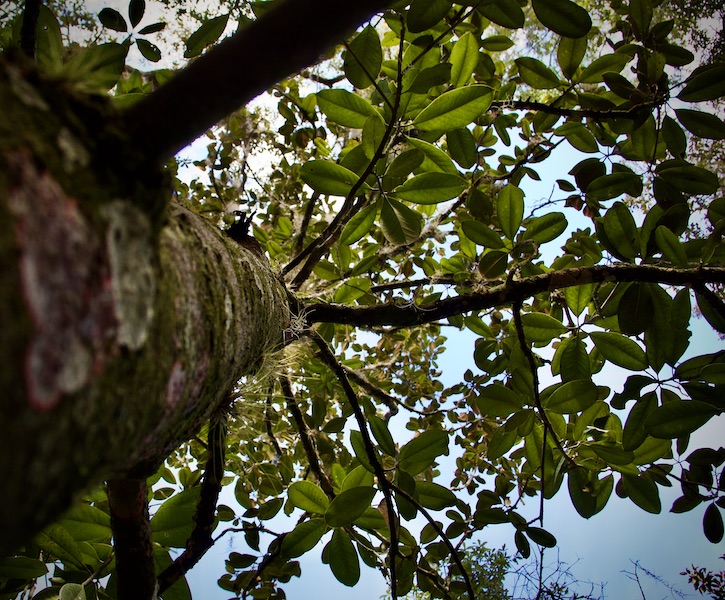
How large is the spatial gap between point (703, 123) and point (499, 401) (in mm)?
1046

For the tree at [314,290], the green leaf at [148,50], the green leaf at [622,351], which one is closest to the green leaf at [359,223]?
the tree at [314,290]

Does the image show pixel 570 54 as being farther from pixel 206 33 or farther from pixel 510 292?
pixel 206 33

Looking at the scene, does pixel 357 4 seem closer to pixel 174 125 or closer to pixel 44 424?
pixel 174 125

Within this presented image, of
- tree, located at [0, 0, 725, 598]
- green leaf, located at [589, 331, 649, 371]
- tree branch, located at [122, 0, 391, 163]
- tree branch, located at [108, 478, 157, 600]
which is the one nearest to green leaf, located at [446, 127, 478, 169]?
tree, located at [0, 0, 725, 598]

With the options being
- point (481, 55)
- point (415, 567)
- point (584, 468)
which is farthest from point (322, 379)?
point (481, 55)

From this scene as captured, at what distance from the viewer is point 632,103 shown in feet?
4.53

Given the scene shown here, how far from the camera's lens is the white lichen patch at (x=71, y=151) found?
12.4 inches

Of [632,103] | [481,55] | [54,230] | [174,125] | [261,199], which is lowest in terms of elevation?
[54,230]

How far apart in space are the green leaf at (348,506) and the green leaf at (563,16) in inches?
51.7

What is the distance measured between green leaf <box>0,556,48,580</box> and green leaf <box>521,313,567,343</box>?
1.59m

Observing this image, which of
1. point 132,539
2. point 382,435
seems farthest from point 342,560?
point 132,539

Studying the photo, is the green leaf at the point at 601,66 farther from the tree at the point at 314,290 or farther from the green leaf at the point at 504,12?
the green leaf at the point at 504,12

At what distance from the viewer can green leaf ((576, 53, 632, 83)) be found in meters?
1.38

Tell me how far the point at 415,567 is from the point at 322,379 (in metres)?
0.93
